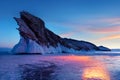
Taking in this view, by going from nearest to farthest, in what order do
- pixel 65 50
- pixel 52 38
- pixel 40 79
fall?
pixel 40 79
pixel 52 38
pixel 65 50

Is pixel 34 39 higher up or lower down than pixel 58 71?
higher up

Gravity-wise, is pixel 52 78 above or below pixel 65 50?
below

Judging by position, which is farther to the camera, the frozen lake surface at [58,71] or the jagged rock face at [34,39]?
the jagged rock face at [34,39]

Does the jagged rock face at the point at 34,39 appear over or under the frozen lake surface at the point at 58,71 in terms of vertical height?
over

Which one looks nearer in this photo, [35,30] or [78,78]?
[78,78]

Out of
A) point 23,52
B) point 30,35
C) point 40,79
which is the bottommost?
point 40,79

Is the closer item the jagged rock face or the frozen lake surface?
the frozen lake surface

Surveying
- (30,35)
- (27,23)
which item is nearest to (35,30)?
(27,23)

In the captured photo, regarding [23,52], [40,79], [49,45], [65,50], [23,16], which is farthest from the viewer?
[65,50]

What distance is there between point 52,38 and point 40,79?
8100cm

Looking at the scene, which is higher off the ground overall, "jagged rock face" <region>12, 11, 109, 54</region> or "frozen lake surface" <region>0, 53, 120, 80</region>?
"jagged rock face" <region>12, 11, 109, 54</region>

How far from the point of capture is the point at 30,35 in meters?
74.5

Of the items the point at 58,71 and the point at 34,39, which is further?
the point at 34,39

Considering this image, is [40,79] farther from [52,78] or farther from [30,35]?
[30,35]
